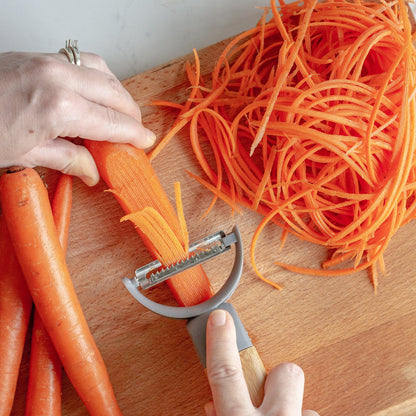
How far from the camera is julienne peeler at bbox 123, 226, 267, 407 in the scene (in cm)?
108

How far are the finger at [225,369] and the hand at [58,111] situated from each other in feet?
1.68

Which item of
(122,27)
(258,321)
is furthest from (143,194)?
(122,27)

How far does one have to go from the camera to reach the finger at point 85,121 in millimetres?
1060

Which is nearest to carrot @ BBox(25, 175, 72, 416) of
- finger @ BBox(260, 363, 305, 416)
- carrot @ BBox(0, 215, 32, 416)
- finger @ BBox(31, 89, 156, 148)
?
carrot @ BBox(0, 215, 32, 416)

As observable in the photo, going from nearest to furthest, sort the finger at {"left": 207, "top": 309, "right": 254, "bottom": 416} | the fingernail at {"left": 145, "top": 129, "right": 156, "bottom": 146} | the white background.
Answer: the finger at {"left": 207, "top": 309, "right": 254, "bottom": 416} < the fingernail at {"left": 145, "top": 129, "right": 156, "bottom": 146} < the white background

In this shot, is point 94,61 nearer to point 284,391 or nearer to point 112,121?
point 112,121

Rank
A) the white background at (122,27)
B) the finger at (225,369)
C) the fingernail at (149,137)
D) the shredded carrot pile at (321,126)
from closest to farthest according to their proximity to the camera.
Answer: the finger at (225,369)
the shredded carrot pile at (321,126)
the fingernail at (149,137)
the white background at (122,27)

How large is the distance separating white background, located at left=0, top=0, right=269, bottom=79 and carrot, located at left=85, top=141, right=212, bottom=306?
0.53m

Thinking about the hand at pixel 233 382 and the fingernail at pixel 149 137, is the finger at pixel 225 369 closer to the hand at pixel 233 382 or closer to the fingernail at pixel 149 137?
the hand at pixel 233 382

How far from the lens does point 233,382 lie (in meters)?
1.02

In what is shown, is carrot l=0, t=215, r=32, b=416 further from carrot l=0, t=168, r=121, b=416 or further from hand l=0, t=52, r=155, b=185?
hand l=0, t=52, r=155, b=185

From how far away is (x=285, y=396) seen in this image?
1.05 metres

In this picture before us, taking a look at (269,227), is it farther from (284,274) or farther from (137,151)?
(137,151)

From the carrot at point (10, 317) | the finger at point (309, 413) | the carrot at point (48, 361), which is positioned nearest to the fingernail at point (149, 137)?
the carrot at point (48, 361)
